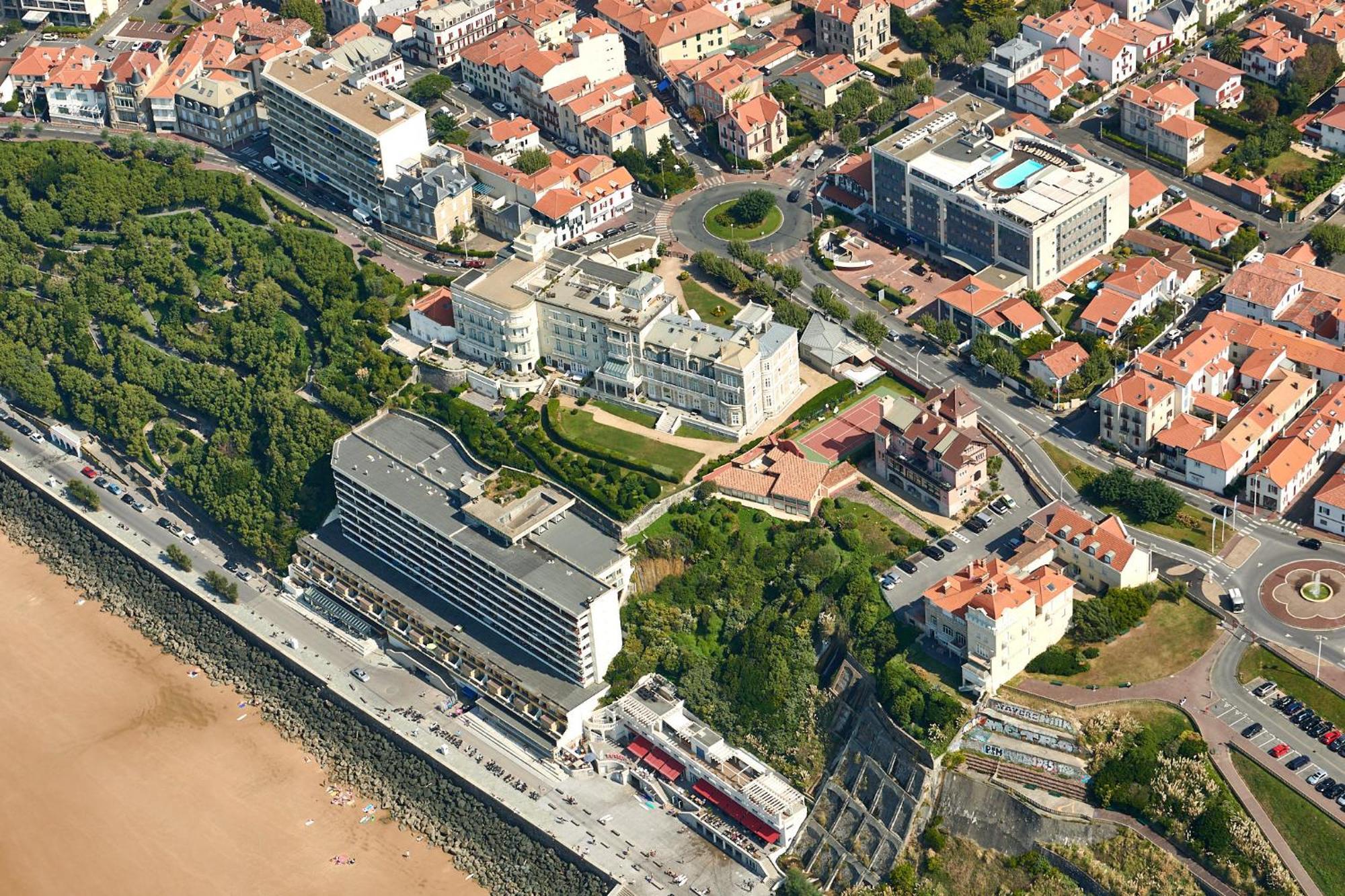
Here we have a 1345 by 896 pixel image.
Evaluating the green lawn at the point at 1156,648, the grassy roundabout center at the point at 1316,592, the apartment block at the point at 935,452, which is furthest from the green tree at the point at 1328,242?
the green lawn at the point at 1156,648

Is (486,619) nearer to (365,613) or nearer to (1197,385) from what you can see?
(365,613)

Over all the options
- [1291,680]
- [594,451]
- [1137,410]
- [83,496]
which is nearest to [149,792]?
[83,496]

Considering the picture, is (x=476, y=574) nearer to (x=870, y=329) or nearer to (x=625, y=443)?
(x=625, y=443)

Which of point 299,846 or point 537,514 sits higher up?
point 537,514

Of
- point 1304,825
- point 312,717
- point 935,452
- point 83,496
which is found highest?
point 935,452

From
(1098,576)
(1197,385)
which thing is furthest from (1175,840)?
(1197,385)

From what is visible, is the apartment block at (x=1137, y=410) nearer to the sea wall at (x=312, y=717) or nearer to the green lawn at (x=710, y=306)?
the green lawn at (x=710, y=306)

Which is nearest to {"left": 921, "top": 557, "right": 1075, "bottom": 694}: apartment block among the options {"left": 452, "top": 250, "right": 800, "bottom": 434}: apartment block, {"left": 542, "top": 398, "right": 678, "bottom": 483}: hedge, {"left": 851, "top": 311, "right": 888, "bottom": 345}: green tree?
{"left": 542, "top": 398, "right": 678, "bottom": 483}: hedge

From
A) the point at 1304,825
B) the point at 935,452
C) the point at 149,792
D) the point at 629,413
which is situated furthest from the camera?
the point at 629,413
